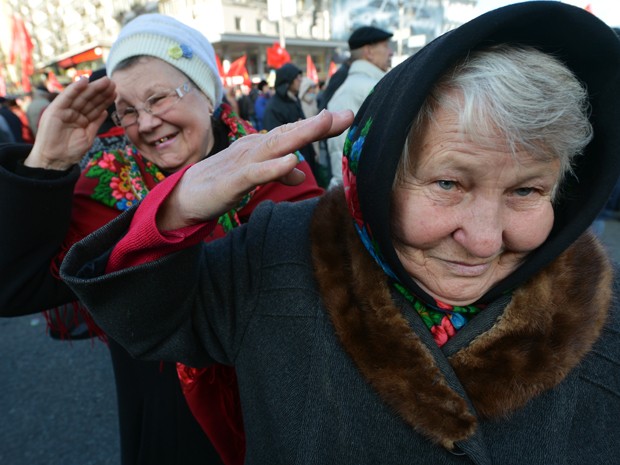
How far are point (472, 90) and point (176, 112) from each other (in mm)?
1139

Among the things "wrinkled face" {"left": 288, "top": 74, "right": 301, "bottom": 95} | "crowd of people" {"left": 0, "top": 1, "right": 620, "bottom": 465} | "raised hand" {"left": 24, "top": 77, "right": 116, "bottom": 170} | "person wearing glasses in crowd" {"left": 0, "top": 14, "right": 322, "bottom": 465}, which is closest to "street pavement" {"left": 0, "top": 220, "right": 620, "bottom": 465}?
"person wearing glasses in crowd" {"left": 0, "top": 14, "right": 322, "bottom": 465}

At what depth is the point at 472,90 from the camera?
847 millimetres

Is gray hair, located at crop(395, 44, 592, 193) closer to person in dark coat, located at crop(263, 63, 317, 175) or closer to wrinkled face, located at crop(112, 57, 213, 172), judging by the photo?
wrinkled face, located at crop(112, 57, 213, 172)

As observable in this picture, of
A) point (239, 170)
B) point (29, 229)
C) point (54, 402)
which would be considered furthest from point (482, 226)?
point (54, 402)

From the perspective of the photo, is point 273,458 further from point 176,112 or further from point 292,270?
point 176,112

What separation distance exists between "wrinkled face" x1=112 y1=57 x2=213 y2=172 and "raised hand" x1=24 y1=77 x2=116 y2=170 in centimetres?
16

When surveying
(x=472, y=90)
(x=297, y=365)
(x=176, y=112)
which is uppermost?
(x=472, y=90)

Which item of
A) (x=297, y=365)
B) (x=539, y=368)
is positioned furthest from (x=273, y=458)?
(x=539, y=368)

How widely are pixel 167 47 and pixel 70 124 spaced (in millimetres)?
483

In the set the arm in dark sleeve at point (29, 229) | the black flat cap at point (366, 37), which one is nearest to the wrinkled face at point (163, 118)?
the arm in dark sleeve at point (29, 229)

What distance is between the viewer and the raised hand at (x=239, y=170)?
0.81 metres

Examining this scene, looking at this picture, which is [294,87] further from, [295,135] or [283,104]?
[295,135]

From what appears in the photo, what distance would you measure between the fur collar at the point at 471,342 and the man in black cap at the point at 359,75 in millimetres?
2190

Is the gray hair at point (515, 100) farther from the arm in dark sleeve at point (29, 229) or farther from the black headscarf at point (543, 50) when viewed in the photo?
the arm in dark sleeve at point (29, 229)
